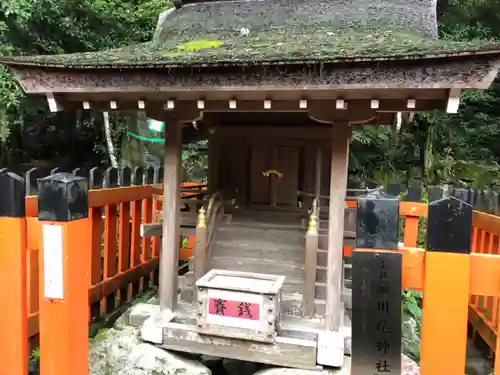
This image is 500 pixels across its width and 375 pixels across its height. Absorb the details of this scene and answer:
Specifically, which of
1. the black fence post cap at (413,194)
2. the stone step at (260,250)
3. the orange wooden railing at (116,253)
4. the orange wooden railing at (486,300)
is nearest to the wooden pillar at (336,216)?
the stone step at (260,250)

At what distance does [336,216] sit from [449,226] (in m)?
2.22

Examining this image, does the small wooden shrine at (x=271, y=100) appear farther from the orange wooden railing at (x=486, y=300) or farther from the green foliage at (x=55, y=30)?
the green foliage at (x=55, y=30)

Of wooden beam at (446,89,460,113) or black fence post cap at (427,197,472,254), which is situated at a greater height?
wooden beam at (446,89,460,113)

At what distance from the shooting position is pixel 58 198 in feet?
7.48

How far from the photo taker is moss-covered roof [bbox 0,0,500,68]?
3475 mm

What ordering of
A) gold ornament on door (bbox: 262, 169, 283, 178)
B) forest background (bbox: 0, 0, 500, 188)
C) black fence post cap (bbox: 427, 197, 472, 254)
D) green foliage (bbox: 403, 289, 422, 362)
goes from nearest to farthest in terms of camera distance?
black fence post cap (bbox: 427, 197, 472, 254) < green foliage (bbox: 403, 289, 422, 362) < gold ornament on door (bbox: 262, 169, 283, 178) < forest background (bbox: 0, 0, 500, 188)

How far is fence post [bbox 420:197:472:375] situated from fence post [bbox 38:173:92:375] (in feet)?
6.53

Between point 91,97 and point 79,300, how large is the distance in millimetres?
2656

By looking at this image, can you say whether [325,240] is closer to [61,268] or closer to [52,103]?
[61,268]

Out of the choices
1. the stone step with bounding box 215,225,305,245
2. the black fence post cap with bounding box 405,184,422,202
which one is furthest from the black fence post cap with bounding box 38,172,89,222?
the black fence post cap with bounding box 405,184,422,202

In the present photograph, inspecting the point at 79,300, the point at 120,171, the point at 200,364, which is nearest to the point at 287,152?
the point at 120,171

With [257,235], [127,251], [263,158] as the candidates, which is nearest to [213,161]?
[263,158]

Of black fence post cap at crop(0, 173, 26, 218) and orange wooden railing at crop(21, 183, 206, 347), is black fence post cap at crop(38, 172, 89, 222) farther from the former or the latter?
orange wooden railing at crop(21, 183, 206, 347)

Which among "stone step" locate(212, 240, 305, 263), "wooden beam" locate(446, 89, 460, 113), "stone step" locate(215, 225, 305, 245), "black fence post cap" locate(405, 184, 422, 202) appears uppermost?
"wooden beam" locate(446, 89, 460, 113)
